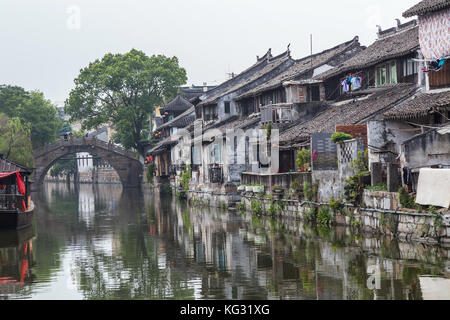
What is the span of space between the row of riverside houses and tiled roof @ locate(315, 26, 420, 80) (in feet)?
0.30

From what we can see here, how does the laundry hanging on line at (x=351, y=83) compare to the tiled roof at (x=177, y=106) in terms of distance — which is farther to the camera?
the tiled roof at (x=177, y=106)

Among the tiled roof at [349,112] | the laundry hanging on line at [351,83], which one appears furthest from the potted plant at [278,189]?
the laundry hanging on line at [351,83]

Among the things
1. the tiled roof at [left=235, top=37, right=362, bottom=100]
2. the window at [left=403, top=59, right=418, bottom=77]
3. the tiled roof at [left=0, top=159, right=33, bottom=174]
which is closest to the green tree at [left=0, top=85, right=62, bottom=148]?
the tiled roof at [left=235, top=37, right=362, bottom=100]

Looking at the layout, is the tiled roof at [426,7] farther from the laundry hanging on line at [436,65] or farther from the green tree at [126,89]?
the green tree at [126,89]

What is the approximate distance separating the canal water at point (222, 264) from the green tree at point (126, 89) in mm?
40299

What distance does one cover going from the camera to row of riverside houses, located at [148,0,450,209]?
22.8m

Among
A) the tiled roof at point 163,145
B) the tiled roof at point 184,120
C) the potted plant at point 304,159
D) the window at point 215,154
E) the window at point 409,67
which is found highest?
the tiled roof at point 184,120

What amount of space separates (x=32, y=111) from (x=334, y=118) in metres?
52.3

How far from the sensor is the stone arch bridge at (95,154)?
72.6m

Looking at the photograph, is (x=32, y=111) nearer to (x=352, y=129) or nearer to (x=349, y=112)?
(x=349, y=112)

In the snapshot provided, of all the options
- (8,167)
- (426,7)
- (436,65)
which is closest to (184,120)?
(8,167)
